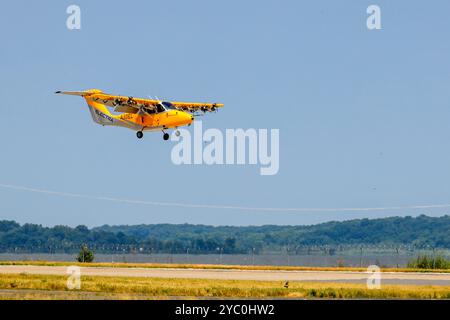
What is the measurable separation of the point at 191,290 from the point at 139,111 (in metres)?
32.3

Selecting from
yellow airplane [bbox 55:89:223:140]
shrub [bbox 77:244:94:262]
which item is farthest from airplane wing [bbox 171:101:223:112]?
shrub [bbox 77:244:94:262]

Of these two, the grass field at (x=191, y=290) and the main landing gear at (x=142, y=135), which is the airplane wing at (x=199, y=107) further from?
the grass field at (x=191, y=290)

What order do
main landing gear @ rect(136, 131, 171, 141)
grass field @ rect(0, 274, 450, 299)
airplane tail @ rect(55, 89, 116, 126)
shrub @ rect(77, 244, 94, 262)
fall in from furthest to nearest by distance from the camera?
shrub @ rect(77, 244, 94, 262), airplane tail @ rect(55, 89, 116, 126), main landing gear @ rect(136, 131, 171, 141), grass field @ rect(0, 274, 450, 299)

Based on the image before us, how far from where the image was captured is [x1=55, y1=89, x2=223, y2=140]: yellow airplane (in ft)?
287

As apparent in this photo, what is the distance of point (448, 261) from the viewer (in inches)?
4291

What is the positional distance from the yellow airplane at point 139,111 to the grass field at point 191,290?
71.6 feet

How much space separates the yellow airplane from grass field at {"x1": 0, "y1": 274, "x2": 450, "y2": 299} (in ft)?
71.6

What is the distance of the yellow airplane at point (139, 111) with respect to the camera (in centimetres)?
8738

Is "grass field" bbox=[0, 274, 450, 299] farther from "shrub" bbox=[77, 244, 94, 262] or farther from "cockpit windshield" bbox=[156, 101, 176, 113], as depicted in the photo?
"shrub" bbox=[77, 244, 94, 262]

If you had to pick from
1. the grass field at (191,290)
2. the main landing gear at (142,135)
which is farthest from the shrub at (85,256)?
the grass field at (191,290)

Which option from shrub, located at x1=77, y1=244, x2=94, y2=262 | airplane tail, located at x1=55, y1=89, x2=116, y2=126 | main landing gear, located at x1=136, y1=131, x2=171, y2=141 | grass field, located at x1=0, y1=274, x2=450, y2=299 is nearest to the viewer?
grass field, located at x1=0, y1=274, x2=450, y2=299
